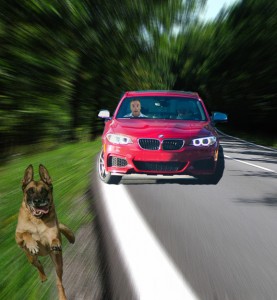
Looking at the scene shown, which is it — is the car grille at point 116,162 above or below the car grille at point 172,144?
below

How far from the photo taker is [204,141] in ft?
28.3

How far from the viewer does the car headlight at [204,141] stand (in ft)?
27.9

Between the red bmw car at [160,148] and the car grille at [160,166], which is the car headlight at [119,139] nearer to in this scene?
the red bmw car at [160,148]

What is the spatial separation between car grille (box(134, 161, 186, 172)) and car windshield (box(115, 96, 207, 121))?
1.30 m

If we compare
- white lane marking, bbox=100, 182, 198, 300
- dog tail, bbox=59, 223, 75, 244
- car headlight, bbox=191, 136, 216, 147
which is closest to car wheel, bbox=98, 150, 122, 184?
car headlight, bbox=191, 136, 216, 147

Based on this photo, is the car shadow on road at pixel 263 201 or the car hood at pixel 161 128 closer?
the car shadow on road at pixel 263 201

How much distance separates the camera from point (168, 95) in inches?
390

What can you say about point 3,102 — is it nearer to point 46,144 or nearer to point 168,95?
point 46,144

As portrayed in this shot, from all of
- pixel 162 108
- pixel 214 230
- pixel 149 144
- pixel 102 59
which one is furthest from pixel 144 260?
pixel 102 59

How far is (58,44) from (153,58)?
2656 cm

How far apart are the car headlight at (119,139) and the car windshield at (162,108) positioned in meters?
1.04

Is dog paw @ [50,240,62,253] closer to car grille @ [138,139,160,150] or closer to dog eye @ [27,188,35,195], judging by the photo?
dog eye @ [27,188,35,195]

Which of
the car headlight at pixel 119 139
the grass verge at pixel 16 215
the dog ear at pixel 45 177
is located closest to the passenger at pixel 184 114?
the car headlight at pixel 119 139

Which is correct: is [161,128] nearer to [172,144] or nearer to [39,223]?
[172,144]
